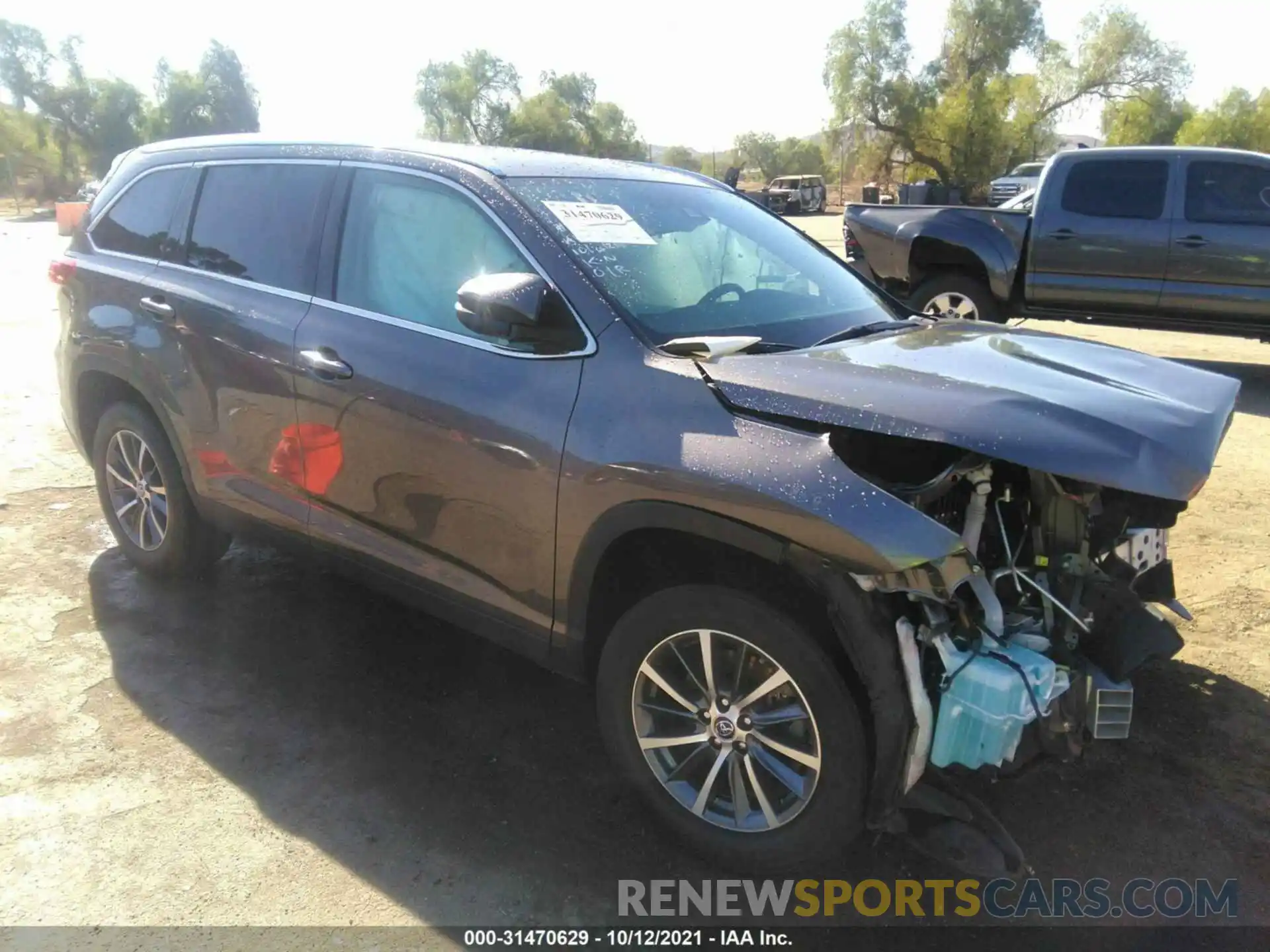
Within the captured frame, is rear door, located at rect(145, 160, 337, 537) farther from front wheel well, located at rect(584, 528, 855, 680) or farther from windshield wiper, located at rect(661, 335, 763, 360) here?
windshield wiper, located at rect(661, 335, 763, 360)

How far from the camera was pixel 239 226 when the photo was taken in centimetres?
377

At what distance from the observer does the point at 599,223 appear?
304 centimetres

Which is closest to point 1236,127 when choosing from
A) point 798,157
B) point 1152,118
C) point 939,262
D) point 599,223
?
point 1152,118

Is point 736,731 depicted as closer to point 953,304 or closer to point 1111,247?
point 953,304

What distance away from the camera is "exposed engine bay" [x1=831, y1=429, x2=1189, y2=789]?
225 centimetres

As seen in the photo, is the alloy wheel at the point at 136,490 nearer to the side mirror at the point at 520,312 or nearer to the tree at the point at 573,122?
the side mirror at the point at 520,312

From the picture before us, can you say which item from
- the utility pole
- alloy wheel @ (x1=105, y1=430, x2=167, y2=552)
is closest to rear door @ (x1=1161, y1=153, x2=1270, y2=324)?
alloy wheel @ (x1=105, y1=430, x2=167, y2=552)

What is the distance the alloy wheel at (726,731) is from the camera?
2.43m

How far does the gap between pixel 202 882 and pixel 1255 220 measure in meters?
8.77

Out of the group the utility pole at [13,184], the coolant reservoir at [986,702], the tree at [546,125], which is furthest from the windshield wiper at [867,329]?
the tree at [546,125]

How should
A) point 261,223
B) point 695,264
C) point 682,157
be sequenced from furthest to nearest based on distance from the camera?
point 682,157
point 261,223
point 695,264

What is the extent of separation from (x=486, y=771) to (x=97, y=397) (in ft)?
9.20

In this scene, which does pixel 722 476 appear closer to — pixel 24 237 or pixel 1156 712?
pixel 1156 712

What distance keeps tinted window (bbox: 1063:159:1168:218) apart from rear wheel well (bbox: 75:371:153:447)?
7652mm
